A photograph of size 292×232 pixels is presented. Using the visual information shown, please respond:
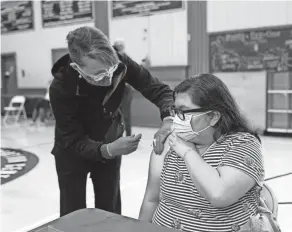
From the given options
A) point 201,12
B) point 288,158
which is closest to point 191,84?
point 288,158

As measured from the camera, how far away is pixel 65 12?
973 cm

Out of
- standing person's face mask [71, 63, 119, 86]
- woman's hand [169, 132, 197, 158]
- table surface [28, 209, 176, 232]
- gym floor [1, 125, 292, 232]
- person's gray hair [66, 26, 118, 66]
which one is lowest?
gym floor [1, 125, 292, 232]

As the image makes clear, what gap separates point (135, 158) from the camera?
17.0 feet

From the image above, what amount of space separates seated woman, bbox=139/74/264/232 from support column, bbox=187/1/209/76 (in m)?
6.27

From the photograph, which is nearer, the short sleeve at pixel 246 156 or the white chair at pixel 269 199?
the short sleeve at pixel 246 156

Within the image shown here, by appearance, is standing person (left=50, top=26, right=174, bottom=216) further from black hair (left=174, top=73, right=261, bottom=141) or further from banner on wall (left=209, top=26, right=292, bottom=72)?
banner on wall (left=209, top=26, right=292, bottom=72)

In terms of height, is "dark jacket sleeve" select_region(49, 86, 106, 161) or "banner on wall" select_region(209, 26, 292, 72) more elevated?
"banner on wall" select_region(209, 26, 292, 72)

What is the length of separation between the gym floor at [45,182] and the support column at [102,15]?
3453mm

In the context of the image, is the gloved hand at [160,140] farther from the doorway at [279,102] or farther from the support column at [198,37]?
the support column at [198,37]

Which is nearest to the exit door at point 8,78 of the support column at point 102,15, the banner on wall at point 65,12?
the banner on wall at point 65,12

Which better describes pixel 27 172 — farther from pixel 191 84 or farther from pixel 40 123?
pixel 40 123

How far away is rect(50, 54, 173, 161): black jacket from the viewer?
5.71 feet

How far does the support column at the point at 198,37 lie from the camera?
24.4ft

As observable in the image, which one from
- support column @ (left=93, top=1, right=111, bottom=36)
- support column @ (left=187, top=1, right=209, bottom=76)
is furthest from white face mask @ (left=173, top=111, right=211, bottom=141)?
support column @ (left=93, top=1, right=111, bottom=36)
